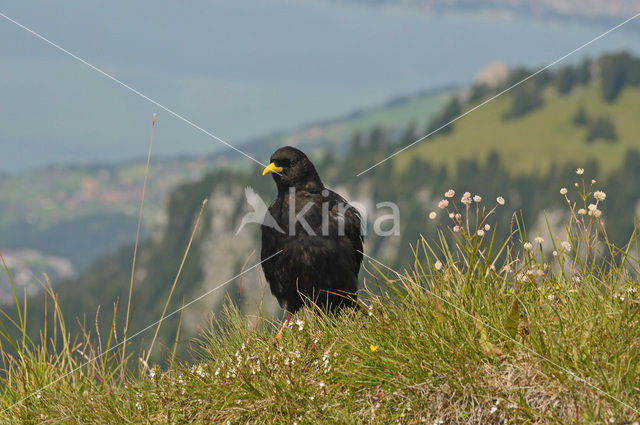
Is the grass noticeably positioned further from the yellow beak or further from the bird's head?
the bird's head

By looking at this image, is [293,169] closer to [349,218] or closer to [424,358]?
[349,218]

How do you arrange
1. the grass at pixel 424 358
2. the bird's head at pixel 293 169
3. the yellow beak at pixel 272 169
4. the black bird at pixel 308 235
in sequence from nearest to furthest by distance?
the grass at pixel 424 358 < the yellow beak at pixel 272 169 < the black bird at pixel 308 235 < the bird's head at pixel 293 169

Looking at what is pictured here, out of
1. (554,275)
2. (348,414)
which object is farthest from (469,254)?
(348,414)

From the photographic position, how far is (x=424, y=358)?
217 inches

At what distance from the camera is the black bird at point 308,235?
829 cm

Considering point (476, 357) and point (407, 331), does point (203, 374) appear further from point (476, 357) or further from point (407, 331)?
point (476, 357)

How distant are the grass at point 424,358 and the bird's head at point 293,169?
1.89 metres

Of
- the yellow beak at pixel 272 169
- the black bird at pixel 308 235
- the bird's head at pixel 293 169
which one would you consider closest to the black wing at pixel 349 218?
the black bird at pixel 308 235

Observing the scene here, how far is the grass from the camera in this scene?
5.15 meters

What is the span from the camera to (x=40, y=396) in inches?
263

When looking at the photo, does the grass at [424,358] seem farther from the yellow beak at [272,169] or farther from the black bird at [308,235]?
the yellow beak at [272,169]

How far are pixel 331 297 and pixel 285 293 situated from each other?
0.54 m

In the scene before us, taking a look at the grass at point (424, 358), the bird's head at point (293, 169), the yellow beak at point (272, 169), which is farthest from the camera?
the bird's head at point (293, 169)

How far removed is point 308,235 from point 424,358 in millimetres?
3042
